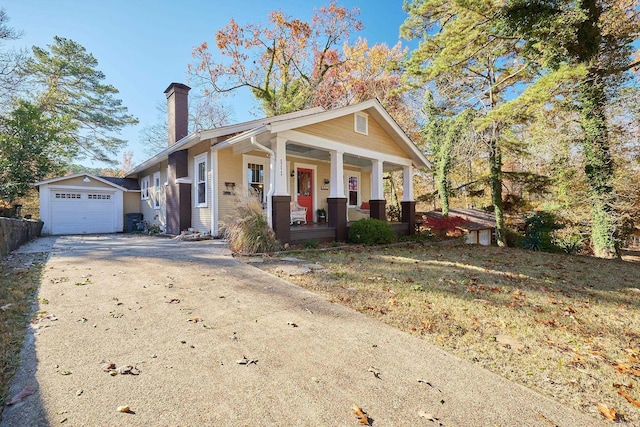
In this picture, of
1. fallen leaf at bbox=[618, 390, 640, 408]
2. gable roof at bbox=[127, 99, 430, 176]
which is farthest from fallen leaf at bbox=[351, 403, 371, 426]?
gable roof at bbox=[127, 99, 430, 176]

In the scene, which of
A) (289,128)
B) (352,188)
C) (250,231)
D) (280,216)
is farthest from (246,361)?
(352,188)

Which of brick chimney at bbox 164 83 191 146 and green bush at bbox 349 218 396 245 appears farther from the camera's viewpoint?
brick chimney at bbox 164 83 191 146

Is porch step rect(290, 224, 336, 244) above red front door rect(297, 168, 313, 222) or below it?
below

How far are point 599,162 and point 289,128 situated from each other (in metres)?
10.1

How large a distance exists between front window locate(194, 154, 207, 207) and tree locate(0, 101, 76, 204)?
30.1 feet

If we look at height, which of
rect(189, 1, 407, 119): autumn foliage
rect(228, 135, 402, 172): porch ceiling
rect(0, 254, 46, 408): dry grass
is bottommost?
rect(0, 254, 46, 408): dry grass

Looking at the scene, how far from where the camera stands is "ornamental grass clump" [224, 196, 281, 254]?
690 cm

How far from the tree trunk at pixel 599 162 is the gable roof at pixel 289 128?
5.19 metres

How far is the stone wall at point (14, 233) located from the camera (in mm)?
6449

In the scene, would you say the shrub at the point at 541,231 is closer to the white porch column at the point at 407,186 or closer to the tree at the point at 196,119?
the white porch column at the point at 407,186

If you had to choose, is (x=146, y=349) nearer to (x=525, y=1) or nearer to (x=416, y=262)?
(x=416, y=262)

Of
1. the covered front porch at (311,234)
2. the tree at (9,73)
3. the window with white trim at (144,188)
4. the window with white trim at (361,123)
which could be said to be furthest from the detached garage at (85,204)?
the window with white trim at (361,123)

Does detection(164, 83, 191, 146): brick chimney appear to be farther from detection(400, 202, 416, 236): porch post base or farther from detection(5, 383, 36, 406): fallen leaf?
detection(5, 383, 36, 406): fallen leaf

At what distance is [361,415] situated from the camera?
5.72 ft
